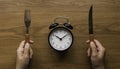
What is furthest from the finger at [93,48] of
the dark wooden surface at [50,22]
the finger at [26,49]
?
the finger at [26,49]

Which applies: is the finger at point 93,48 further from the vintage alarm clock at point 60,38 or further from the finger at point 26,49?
the finger at point 26,49

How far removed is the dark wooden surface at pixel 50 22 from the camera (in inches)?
56.7

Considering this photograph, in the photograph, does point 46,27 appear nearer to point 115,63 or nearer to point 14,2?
point 14,2

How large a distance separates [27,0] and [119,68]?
596 mm

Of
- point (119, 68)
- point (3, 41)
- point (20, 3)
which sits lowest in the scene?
point (119, 68)

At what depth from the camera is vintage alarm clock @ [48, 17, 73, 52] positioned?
4.50 feet

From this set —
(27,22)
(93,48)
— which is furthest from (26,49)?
(93,48)

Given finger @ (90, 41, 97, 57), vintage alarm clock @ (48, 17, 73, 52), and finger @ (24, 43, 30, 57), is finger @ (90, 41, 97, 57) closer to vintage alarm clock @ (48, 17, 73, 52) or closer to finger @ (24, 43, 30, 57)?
vintage alarm clock @ (48, 17, 73, 52)

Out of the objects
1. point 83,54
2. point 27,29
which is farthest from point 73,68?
point 27,29

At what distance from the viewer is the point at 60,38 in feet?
4.50

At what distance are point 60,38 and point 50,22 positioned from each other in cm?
12

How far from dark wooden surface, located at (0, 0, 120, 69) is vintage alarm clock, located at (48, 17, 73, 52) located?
72mm

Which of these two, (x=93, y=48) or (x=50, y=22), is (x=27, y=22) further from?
(x=93, y=48)

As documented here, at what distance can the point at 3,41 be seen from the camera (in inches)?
56.7
